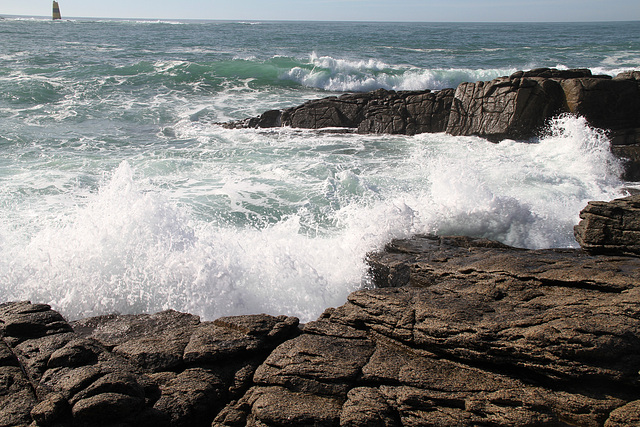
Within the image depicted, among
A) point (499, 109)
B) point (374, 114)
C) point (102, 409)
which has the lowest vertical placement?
point (102, 409)

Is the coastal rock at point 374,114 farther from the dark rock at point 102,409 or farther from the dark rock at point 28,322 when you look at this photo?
the dark rock at point 102,409

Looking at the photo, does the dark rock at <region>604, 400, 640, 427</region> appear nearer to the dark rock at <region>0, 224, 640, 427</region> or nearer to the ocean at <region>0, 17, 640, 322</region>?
the dark rock at <region>0, 224, 640, 427</region>

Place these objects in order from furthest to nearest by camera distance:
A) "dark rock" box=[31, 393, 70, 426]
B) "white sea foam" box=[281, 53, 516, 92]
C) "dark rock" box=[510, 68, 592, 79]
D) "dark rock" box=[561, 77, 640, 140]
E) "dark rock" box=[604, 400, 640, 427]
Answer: "white sea foam" box=[281, 53, 516, 92]
"dark rock" box=[510, 68, 592, 79]
"dark rock" box=[561, 77, 640, 140]
"dark rock" box=[31, 393, 70, 426]
"dark rock" box=[604, 400, 640, 427]

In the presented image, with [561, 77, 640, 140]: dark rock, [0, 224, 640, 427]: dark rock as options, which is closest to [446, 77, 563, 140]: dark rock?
[561, 77, 640, 140]: dark rock

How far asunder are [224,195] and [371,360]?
613cm

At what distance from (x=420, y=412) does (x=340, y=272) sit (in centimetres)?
308

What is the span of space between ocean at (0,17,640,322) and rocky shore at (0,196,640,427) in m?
1.39

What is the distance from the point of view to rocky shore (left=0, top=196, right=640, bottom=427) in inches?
110

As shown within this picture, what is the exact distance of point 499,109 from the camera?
11.6 metres

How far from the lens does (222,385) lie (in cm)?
326

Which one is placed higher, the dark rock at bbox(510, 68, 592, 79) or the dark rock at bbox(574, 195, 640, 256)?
the dark rock at bbox(510, 68, 592, 79)

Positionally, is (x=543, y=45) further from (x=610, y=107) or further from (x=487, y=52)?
(x=610, y=107)

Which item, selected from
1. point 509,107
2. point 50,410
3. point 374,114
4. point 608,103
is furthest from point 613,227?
point 374,114

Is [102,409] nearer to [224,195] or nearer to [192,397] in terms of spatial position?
[192,397]
